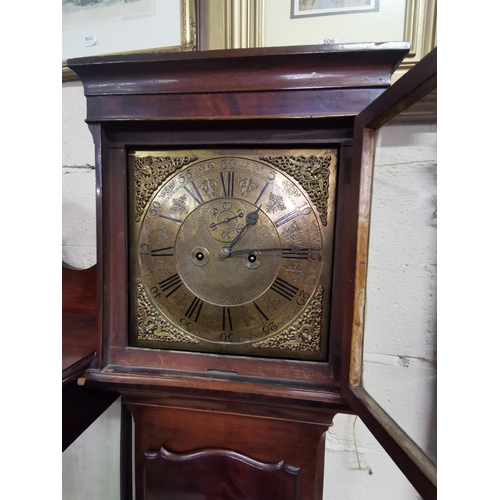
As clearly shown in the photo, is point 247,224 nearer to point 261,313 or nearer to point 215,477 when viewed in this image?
point 261,313

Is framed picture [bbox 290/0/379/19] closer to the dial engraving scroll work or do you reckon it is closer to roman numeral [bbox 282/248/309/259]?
the dial engraving scroll work

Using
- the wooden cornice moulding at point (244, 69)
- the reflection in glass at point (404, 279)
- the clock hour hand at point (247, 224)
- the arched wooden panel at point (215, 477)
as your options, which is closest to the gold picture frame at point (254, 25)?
the wooden cornice moulding at point (244, 69)

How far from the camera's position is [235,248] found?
62 centimetres

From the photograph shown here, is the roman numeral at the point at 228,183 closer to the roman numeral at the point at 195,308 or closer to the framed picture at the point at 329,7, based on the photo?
the roman numeral at the point at 195,308

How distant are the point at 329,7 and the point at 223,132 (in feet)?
1.55

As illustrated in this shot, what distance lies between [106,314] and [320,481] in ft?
2.16

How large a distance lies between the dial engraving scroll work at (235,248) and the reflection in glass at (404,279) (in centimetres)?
11

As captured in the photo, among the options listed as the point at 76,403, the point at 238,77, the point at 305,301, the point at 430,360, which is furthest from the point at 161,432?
the point at 238,77

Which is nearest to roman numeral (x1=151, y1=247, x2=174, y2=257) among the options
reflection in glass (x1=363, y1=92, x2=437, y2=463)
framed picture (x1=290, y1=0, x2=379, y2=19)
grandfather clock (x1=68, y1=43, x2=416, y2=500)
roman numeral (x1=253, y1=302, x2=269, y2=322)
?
grandfather clock (x1=68, y1=43, x2=416, y2=500)

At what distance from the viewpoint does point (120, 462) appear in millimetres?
890

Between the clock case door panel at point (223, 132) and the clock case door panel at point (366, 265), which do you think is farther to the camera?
the clock case door panel at point (223, 132)

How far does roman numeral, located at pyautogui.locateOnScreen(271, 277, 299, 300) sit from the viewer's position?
2.04ft

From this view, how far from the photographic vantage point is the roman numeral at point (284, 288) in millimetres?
623
